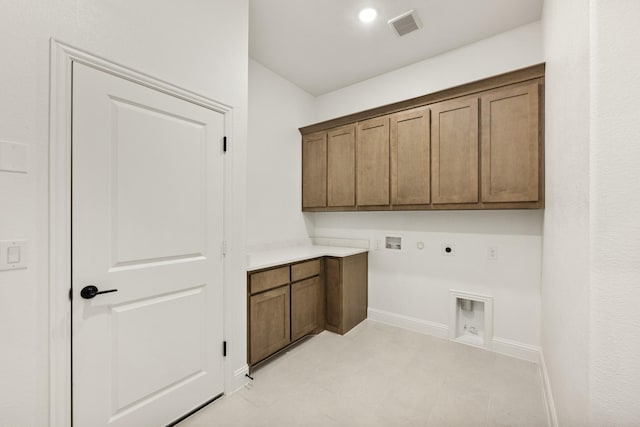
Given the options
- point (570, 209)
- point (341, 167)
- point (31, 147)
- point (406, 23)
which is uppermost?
point (406, 23)

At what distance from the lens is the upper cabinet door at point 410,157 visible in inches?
101

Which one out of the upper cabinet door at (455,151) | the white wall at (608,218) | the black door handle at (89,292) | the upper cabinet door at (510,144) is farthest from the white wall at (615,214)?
the black door handle at (89,292)

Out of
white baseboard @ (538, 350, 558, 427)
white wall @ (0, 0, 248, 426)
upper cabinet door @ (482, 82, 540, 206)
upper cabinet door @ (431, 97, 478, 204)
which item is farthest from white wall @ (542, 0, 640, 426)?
white wall @ (0, 0, 248, 426)

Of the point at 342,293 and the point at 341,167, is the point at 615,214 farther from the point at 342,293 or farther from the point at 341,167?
the point at 341,167

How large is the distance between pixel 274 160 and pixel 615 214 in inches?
111

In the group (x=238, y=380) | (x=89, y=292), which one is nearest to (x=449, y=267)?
(x=238, y=380)

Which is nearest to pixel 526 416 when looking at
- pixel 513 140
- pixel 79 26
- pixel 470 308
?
pixel 470 308

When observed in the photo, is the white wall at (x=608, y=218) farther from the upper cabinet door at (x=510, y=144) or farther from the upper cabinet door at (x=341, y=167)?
the upper cabinet door at (x=341, y=167)

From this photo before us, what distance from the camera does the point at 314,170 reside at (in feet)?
11.2

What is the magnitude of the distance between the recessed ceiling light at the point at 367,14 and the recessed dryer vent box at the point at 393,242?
2.16 metres

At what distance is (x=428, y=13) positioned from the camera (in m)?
2.23

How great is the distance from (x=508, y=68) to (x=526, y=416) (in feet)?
9.02

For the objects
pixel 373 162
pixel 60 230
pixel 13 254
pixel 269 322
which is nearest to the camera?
pixel 13 254

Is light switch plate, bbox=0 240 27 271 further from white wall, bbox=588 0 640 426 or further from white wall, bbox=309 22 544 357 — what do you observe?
white wall, bbox=309 22 544 357
